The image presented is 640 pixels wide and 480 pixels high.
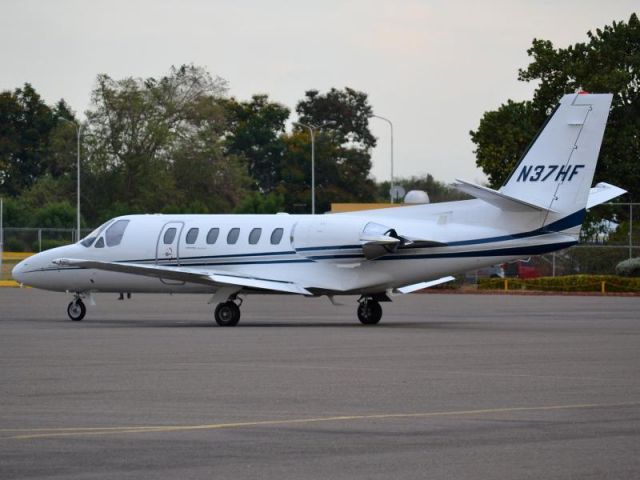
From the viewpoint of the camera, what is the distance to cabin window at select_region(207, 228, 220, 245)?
113ft

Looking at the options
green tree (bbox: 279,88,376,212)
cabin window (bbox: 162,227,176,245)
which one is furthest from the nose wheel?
green tree (bbox: 279,88,376,212)

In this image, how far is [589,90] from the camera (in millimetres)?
70625

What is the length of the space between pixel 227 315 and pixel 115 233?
466 centimetres

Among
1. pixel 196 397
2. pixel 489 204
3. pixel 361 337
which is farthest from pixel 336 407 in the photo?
pixel 489 204

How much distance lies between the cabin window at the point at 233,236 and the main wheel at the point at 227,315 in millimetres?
2020

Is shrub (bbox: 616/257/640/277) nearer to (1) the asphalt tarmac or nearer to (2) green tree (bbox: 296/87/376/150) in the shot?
(1) the asphalt tarmac

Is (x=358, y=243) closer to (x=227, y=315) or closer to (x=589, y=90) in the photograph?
(x=227, y=315)

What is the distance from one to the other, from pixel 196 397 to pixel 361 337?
471 inches

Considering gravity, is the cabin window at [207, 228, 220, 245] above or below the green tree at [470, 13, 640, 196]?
below

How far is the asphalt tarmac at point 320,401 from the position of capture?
11.7m

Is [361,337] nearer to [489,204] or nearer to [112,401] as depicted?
[489,204]

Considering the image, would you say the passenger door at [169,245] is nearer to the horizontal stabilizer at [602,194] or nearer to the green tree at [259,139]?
the horizontal stabilizer at [602,194]

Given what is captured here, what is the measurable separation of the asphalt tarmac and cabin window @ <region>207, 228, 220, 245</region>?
9.54 ft

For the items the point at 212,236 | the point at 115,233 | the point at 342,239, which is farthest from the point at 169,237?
the point at 342,239
